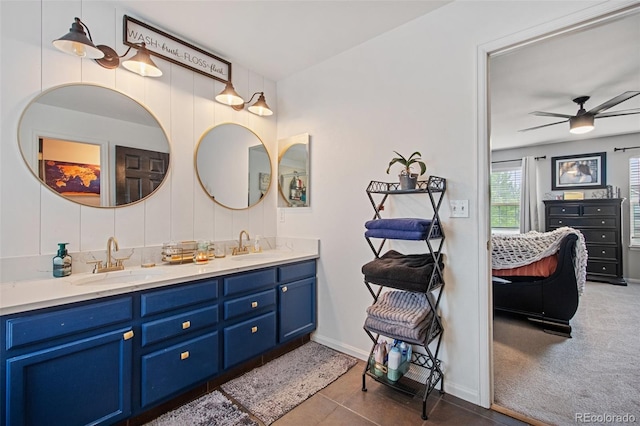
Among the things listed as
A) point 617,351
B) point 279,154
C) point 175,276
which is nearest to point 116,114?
point 175,276

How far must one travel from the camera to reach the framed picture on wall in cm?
504

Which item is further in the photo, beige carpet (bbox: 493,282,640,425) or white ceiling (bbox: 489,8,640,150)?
white ceiling (bbox: 489,8,640,150)

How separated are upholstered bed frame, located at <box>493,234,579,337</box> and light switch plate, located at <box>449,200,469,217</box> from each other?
5.79ft

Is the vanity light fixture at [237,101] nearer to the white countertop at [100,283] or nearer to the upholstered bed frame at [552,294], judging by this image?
the white countertop at [100,283]

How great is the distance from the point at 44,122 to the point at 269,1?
1595 mm

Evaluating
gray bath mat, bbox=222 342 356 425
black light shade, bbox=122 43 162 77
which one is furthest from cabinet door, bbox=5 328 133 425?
black light shade, bbox=122 43 162 77

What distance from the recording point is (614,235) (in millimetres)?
4633

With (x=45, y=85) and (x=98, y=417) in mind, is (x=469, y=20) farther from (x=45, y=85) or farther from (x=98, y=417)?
(x=98, y=417)

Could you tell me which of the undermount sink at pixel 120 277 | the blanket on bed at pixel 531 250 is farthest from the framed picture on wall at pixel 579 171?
the undermount sink at pixel 120 277

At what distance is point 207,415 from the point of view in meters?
1.70

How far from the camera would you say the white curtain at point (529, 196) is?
18.1 ft

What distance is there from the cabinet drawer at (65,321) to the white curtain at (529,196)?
21.2 feet

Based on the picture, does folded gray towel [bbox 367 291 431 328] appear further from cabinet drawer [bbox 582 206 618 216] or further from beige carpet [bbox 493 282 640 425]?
cabinet drawer [bbox 582 206 618 216]

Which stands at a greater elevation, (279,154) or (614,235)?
(279,154)
